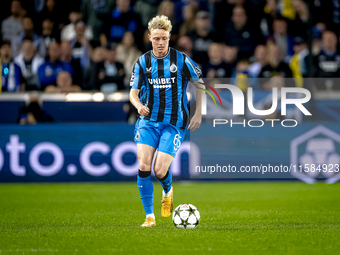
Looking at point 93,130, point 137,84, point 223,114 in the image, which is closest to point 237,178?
point 223,114

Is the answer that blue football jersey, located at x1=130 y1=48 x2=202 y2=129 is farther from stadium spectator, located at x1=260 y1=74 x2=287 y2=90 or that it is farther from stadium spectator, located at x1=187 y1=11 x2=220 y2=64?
stadium spectator, located at x1=187 y1=11 x2=220 y2=64

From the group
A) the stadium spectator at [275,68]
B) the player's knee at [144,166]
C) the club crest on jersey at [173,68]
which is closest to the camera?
the player's knee at [144,166]

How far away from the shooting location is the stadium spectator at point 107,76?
9.96 meters

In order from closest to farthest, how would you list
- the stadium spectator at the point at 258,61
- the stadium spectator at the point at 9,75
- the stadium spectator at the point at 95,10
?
the stadium spectator at the point at 9,75 → the stadium spectator at the point at 258,61 → the stadium spectator at the point at 95,10

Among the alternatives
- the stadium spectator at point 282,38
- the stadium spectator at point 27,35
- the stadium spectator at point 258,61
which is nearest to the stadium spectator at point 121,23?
the stadium spectator at point 27,35

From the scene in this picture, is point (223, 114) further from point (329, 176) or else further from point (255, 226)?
point (255, 226)

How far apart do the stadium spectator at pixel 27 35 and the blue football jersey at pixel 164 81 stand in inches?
222

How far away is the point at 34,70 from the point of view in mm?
10125

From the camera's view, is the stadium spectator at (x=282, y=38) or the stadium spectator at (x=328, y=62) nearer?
the stadium spectator at (x=328, y=62)

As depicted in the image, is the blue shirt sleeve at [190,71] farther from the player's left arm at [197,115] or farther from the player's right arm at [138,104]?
the player's right arm at [138,104]

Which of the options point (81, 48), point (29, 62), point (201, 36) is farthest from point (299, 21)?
point (29, 62)

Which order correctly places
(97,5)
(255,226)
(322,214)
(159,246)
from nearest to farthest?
(159,246), (255,226), (322,214), (97,5)

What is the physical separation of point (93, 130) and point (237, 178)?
109 inches

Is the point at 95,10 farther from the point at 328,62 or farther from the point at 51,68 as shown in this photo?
the point at 328,62
